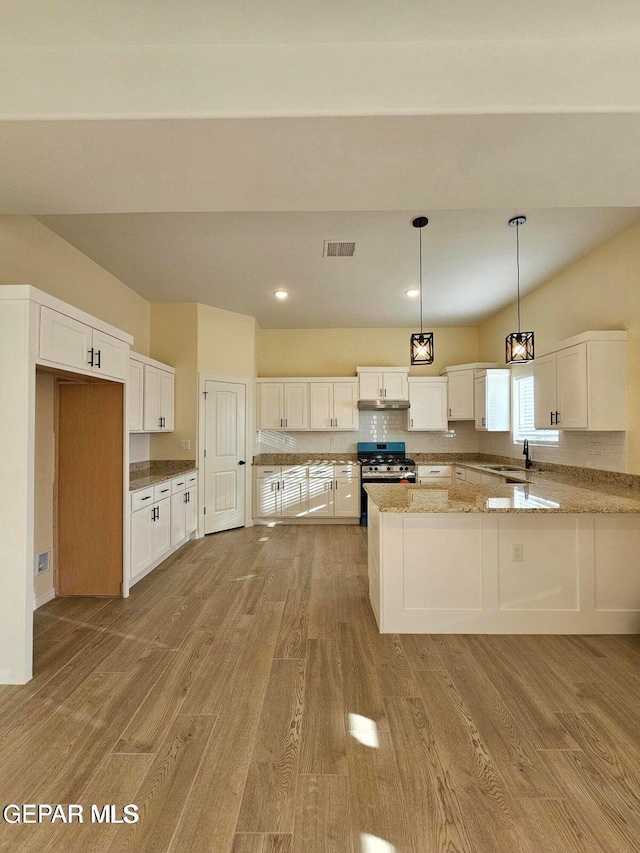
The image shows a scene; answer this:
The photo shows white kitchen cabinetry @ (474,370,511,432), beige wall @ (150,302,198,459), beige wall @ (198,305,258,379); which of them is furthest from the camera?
white kitchen cabinetry @ (474,370,511,432)

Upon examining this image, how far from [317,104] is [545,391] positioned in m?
3.52

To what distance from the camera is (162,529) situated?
4.29 meters

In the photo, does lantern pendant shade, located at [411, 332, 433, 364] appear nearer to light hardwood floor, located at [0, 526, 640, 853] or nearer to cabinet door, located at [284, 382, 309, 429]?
light hardwood floor, located at [0, 526, 640, 853]

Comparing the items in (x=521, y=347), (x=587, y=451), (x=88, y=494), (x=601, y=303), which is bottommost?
(x=88, y=494)

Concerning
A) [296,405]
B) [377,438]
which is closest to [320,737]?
[296,405]

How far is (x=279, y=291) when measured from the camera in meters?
4.98

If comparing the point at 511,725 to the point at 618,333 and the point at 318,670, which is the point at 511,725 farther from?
the point at 618,333

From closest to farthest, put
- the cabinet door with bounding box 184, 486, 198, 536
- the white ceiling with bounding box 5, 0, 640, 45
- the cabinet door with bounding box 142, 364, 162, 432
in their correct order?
the white ceiling with bounding box 5, 0, 640, 45, the cabinet door with bounding box 142, 364, 162, 432, the cabinet door with bounding box 184, 486, 198, 536

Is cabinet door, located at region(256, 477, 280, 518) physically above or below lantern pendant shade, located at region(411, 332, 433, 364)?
below

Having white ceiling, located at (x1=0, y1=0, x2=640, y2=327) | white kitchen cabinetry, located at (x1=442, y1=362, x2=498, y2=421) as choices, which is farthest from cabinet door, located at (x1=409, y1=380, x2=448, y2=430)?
white ceiling, located at (x1=0, y1=0, x2=640, y2=327)

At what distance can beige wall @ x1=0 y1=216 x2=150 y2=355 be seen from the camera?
3.08 meters

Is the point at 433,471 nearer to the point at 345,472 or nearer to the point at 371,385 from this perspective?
the point at 345,472

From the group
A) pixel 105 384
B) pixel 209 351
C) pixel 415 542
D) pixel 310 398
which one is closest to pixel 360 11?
pixel 415 542

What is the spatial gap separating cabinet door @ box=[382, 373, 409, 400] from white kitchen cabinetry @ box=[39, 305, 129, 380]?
3.81 meters
